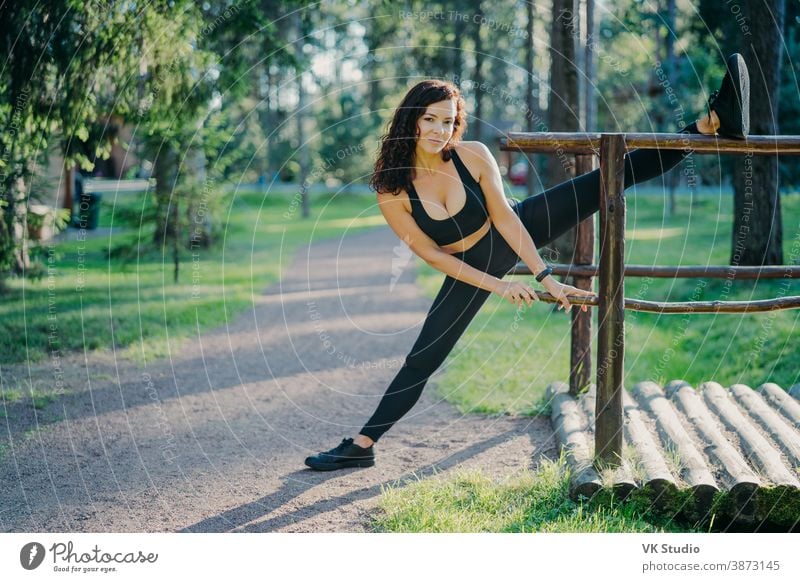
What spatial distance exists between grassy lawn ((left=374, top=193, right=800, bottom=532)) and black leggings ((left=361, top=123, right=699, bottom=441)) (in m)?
0.53

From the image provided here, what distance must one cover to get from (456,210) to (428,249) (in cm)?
29

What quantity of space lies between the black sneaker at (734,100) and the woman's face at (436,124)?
1349 mm

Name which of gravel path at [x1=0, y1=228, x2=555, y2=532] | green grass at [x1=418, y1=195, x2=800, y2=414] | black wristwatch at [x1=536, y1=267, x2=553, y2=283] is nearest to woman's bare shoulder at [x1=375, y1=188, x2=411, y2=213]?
black wristwatch at [x1=536, y1=267, x2=553, y2=283]

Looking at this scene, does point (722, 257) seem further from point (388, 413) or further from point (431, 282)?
point (388, 413)

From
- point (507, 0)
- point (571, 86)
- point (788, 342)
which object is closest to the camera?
point (788, 342)

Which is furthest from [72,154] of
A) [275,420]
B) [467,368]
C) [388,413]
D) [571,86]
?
[571,86]

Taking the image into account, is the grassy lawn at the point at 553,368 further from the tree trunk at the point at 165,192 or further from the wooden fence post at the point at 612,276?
the tree trunk at the point at 165,192

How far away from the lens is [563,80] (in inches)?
357

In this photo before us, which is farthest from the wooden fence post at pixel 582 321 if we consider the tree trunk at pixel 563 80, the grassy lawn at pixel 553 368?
the tree trunk at pixel 563 80

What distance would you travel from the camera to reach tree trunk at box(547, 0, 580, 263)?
28.6 ft

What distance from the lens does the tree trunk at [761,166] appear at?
8.54m

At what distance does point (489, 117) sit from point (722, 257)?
31940 mm
